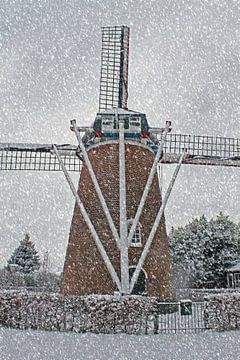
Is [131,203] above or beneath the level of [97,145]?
beneath

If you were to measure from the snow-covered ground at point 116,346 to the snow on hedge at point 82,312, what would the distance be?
397 mm

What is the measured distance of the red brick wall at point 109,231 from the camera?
1672 centimetres

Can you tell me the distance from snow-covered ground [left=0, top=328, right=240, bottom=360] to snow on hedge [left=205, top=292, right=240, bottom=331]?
1.58 feet

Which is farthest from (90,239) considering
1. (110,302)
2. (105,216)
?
(110,302)

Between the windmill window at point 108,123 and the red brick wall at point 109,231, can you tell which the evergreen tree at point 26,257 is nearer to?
the red brick wall at point 109,231

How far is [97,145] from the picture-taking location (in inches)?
717

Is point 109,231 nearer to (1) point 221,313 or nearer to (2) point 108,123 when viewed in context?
(2) point 108,123

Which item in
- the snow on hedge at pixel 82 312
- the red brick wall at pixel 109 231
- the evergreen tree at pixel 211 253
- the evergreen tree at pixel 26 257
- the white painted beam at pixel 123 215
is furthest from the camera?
the evergreen tree at pixel 26 257

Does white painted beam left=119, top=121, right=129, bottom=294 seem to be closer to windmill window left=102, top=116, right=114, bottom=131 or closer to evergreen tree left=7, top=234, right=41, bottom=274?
windmill window left=102, top=116, right=114, bottom=131

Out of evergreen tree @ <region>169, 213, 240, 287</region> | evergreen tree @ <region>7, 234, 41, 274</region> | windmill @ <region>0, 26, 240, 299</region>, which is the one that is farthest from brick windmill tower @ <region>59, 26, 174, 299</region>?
evergreen tree @ <region>7, 234, 41, 274</region>

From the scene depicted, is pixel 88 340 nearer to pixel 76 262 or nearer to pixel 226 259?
pixel 76 262

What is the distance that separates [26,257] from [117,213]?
3330 centimetres

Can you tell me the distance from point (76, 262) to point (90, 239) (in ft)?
3.53

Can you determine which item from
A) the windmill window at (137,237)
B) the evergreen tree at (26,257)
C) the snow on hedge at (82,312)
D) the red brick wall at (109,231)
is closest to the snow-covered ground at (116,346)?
the snow on hedge at (82,312)
